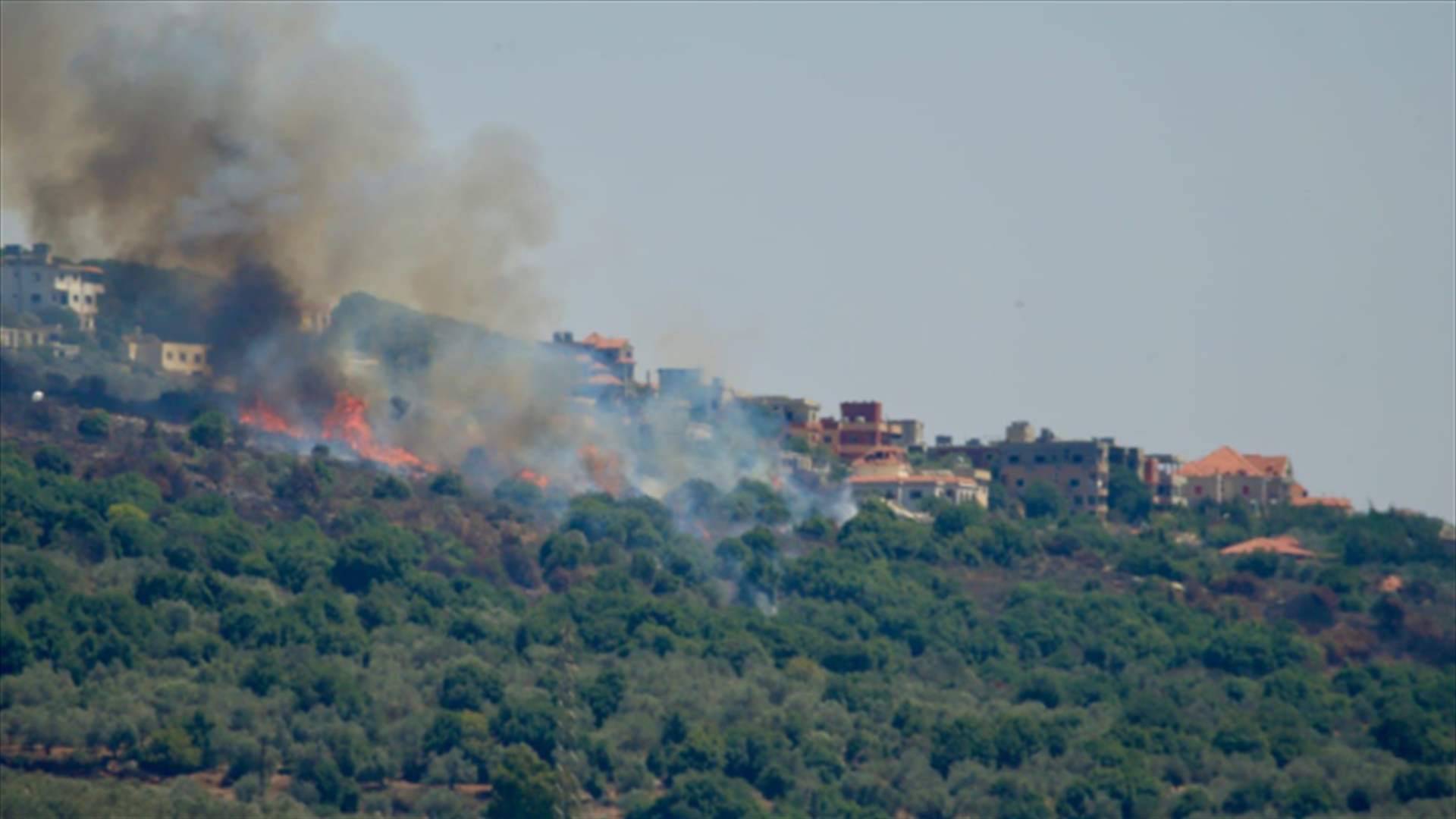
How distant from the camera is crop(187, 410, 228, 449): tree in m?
136

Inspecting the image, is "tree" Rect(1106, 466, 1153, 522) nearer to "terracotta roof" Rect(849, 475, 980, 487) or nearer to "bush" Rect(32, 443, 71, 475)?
"terracotta roof" Rect(849, 475, 980, 487)

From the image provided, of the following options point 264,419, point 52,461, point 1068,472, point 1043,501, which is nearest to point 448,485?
point 264,419

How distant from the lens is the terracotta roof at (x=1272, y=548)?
506ft

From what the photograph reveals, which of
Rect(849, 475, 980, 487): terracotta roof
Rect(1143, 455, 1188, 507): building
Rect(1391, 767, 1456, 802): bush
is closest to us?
Rect(1391, 767, 1456, 802): bush

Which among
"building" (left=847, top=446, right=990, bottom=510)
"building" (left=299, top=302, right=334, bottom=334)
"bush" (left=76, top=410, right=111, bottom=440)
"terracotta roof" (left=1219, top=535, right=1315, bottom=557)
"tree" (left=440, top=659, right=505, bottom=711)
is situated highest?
"building" (left=299, top=302, right=334, bottom=334)

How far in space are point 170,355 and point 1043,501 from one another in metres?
51.3

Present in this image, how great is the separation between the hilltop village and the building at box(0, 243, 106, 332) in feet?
0.28

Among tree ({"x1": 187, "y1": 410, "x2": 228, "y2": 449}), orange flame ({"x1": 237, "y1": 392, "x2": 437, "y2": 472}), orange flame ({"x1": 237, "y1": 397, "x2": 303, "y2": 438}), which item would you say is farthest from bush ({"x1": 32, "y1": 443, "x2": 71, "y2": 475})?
orange flame ({"x1": 237, "y1": 392, "x2": 437, "y2": 472})

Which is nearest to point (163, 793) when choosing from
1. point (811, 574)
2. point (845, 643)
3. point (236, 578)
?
point (236, 578)

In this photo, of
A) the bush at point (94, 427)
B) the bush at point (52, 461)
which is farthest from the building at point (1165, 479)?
the bush at point (52, 461)

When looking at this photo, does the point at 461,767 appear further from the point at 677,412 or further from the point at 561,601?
the point at 677,412

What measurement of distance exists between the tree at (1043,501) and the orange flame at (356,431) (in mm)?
40023

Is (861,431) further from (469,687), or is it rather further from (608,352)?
(469,687)

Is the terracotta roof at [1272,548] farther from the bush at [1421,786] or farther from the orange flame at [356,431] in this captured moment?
the orange flame at [356,431]
